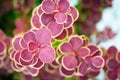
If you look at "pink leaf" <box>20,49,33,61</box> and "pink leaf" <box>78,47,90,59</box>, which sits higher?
"pink leaf" <box>78,47,90,59</box>

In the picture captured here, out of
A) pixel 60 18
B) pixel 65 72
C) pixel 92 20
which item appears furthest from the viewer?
pixel 92 20

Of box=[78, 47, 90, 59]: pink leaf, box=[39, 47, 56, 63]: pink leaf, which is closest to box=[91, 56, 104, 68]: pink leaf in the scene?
box=[78, 47, 90, 59]: pink leaf

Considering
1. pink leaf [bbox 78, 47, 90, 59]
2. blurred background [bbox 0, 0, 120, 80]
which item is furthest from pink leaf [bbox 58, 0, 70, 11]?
blurred background [bbox 0, 0, 120, 80]

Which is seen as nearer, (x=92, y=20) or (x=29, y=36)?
(x=29, y=36)

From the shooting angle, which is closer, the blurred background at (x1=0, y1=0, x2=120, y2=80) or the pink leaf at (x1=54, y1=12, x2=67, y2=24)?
the pink leaf at (x1=54, y1=12, x2=67, y2=24)

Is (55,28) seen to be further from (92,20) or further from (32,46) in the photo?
(92,20)

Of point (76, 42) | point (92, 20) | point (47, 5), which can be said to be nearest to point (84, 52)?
point (76, 42)

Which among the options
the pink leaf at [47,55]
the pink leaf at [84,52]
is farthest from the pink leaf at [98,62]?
the pink leaf at [47,55]

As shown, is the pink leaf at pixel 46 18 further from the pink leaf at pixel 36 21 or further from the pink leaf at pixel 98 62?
the pink leaf at pixel 98 62

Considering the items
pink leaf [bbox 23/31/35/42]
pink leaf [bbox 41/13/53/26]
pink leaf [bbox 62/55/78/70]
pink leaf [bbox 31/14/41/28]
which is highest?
pink leaf [bbox 31/14/41/28]

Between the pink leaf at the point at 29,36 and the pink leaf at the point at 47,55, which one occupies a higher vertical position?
the pink leaf at the point at 29,36

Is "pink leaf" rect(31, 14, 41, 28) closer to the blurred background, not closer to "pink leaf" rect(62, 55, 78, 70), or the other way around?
"pink leaf" rect(62, 55, 78, 70)

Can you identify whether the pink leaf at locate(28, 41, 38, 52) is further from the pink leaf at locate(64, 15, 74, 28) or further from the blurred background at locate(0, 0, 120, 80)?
the blurred background at locate(0, 0, 120, 80)
